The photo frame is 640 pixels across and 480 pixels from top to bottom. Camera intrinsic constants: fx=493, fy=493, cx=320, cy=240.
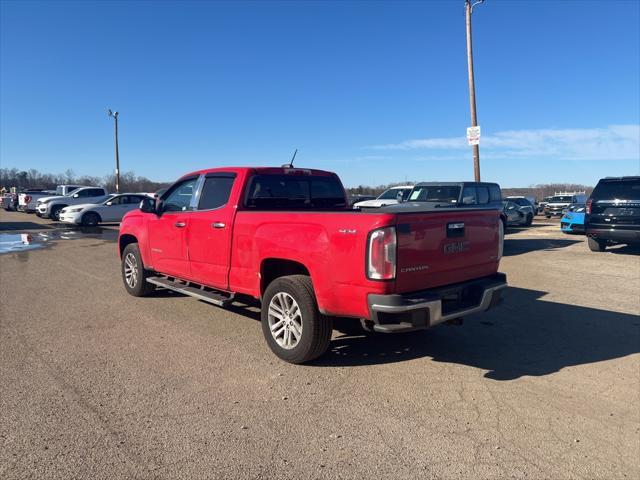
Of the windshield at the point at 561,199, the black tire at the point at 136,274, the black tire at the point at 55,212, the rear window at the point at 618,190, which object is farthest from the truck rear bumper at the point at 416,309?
the windshield at the point at 561,199

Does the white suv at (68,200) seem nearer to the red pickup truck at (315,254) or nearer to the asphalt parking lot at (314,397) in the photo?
the asphalt parking lot at (314,397)

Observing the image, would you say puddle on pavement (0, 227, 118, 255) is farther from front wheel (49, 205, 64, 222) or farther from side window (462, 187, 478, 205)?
side window (462, 187, 478, 205)

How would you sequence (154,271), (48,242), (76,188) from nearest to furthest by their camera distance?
(154,271)
(48,242)
(76,188)

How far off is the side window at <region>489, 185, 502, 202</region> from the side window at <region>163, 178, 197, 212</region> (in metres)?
9.90

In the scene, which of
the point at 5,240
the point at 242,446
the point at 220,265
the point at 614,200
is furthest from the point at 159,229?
the point at 5,240

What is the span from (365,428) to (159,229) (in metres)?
4.44

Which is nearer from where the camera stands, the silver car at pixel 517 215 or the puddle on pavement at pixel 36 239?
the puddle on pavement at pixel 36 239

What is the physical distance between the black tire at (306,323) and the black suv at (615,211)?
9890mm

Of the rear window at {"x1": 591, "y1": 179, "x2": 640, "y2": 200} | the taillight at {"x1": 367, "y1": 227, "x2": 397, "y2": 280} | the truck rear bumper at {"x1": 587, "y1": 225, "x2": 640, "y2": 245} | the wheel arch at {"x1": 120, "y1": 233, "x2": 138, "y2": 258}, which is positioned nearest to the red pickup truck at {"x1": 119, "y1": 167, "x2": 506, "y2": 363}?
the taillight at {"x1": 367, "y1": 227, "x2": 397, "y2": 280}

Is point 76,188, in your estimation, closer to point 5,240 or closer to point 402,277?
point 5,240

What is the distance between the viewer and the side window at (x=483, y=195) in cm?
1344

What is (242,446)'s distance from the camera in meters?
3.25

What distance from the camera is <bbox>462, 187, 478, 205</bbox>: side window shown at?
509 inches

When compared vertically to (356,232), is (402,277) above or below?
below
